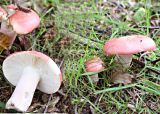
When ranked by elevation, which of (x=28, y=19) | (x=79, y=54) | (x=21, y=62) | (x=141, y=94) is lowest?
(x=141, y=94)

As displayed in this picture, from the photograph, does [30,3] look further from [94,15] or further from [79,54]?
[79,54]

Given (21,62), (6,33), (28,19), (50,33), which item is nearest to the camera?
(21,62)

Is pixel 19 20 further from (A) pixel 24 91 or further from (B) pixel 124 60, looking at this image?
(B) pixel 124 60

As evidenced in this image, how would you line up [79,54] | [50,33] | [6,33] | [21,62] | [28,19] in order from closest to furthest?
[21,62] → [28,19] → [6,33] → [79,54] → [50,33]

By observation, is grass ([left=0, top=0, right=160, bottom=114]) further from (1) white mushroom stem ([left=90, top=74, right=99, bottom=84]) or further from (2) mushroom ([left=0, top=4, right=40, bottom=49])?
(2) mushroom ([left=0, top=4, right=40, bottom=49])

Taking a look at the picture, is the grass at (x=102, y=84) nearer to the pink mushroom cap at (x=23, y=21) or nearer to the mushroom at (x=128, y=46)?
the mushroom at (x=128, y=46)

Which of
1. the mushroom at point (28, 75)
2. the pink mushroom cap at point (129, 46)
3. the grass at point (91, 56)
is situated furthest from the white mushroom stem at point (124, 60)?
the mushroom at point (28, 75)

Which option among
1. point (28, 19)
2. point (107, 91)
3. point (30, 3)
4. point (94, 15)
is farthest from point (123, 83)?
point (30, 3)

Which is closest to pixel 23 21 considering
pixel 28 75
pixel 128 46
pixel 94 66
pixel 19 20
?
pixel 19 20
